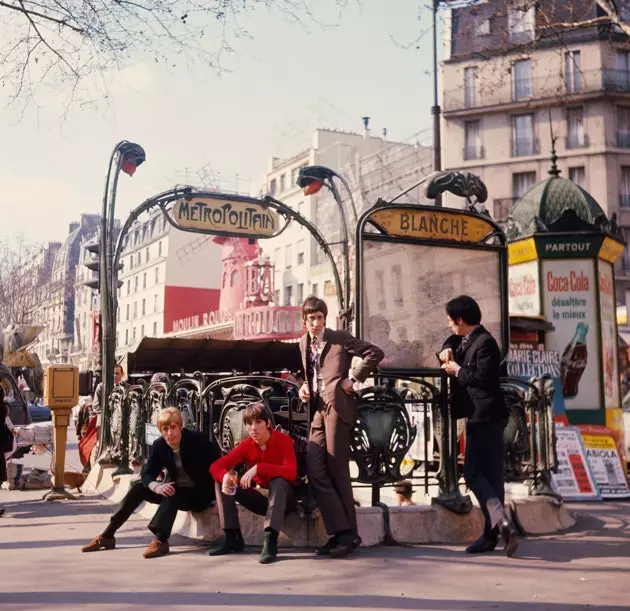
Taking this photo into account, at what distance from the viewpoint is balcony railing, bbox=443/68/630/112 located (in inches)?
1683

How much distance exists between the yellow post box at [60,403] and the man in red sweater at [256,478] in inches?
169

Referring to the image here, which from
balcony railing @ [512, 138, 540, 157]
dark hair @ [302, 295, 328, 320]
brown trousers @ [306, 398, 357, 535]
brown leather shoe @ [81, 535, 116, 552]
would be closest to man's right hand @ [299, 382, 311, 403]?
brown trousers @ [306, 398, 357, 535]

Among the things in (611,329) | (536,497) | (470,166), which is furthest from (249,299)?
(536,497)

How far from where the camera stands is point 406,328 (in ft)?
26.6

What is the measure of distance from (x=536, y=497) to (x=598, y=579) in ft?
6.44

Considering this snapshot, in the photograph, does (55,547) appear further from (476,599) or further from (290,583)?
(476,599)

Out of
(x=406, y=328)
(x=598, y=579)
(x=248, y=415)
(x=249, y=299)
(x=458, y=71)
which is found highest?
(x=458, y=71)

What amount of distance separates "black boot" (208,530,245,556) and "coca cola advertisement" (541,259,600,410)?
6.39 meters

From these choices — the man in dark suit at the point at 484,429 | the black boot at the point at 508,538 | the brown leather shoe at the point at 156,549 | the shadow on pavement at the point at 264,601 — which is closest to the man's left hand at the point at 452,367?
the man in dark suit at the point at 484,429

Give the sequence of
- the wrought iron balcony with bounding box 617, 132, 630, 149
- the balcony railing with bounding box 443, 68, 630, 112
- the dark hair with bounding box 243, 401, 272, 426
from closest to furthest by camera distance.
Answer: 1. the dark hair with bounding box 243, 401, 272, 426
2. the wrought iron balcony with bounding box 617, 132, 630, 149
3. the balcony railing with bounding box 443, 68, 630, 112

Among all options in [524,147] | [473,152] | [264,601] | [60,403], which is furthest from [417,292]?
[473,152]

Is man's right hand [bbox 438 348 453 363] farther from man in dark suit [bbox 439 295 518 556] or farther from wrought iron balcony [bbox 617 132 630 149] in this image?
wrought iron balcony [bbox 617 132 630 149]

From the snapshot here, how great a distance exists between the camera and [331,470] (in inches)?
257

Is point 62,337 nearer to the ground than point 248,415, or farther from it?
farther from it
